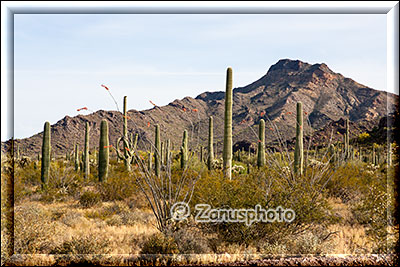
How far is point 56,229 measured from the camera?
6633 mm

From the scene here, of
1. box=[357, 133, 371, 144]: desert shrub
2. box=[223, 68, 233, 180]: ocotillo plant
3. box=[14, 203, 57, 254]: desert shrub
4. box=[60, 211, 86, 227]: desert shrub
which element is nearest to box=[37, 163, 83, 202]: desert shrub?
box=[60, 211, 86, 227]: desert shrub

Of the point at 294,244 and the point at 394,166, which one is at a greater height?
the point at 394,166

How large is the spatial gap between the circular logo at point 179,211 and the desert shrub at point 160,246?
54 centimetres

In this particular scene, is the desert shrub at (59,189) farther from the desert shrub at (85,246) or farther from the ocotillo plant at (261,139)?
the ocotillo plant at (261,139)

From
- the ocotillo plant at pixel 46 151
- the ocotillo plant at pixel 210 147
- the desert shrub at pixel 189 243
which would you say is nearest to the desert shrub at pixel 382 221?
the desert shrub at pixel 189 243

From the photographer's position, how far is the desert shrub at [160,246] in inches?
231

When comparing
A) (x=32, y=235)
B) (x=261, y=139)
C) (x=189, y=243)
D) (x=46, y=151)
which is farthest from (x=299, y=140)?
Result: (x=46, y=151)

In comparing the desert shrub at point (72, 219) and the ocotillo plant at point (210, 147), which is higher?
the ocotillo plant at point (210, 147)

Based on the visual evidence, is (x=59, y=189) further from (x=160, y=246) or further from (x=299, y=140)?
(x=299, y=140)

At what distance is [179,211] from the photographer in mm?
6656

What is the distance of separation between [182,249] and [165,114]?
2.93 meters

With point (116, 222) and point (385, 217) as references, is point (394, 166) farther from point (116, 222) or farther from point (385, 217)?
point (116, 222)

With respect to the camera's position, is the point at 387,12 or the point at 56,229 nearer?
the point at 387,12

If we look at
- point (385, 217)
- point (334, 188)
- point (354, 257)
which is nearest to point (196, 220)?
point (354, 257)
